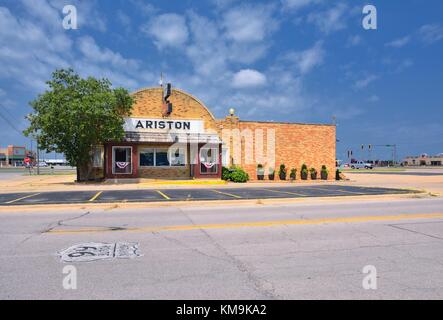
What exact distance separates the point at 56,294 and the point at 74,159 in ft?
76.7

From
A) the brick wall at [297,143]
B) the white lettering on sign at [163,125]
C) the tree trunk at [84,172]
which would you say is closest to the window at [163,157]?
the white lettering on sign at [163,125]

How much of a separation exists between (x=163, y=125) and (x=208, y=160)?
4.58 meters

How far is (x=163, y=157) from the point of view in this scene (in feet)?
92.3

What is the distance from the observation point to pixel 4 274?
5293 mm

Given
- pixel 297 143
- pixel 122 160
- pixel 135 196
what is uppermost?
pixel 297 143

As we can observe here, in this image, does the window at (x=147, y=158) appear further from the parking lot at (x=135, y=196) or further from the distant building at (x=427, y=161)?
the distant building at (x=427, y=161)

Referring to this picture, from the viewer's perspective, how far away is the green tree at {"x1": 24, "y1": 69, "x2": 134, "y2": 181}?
2336 centimetres

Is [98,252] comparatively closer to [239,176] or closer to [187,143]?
[187,143]

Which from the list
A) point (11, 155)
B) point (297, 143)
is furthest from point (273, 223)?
point (11, 155)

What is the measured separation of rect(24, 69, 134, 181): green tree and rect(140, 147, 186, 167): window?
2.97m

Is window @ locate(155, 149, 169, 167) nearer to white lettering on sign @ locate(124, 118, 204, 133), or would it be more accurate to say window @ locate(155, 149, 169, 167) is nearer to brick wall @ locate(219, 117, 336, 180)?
white lettering on sign @ locate(124, 118, 204, 133)

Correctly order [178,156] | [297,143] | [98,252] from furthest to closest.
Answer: [297,143]
[178,156]
[98,252]
